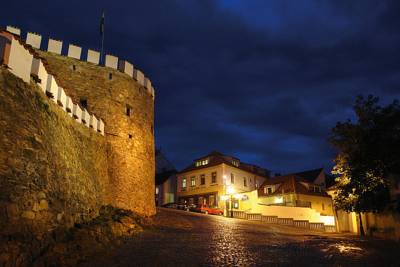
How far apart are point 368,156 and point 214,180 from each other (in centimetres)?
2681

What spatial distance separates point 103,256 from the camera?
11141 mm

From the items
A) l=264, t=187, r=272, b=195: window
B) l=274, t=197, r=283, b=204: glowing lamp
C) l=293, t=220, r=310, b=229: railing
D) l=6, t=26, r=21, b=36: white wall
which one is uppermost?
l=6, t=26, r=21, b=36: white wall

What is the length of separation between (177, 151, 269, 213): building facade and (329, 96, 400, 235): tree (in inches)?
780

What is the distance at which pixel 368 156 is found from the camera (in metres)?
19.5

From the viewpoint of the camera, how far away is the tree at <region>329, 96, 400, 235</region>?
18.7 m

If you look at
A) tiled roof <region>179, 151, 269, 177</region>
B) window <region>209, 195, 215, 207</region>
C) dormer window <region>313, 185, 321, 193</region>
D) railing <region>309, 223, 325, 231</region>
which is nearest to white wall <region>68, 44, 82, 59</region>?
railing <region>309, 223, 325, 231</region>

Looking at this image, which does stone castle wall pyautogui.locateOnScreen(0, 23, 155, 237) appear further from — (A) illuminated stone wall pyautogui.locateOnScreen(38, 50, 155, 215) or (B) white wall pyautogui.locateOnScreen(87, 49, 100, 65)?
(B) white wall pyautogui.locateOnScreen(87, 49, 100, 65)

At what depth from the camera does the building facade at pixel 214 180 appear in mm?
43197

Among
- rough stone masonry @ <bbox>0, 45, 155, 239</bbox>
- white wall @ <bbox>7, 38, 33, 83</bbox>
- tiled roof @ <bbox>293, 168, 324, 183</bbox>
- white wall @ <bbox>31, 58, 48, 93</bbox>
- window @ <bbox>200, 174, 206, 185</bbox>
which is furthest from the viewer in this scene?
tiled roof @ <bbox>293, 168, 324, 183</bbox>

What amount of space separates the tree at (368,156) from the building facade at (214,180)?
19.8m

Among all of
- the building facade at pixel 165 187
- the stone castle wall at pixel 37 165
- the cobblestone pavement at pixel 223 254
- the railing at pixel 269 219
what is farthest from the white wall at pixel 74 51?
the building facade at pixel 165 187

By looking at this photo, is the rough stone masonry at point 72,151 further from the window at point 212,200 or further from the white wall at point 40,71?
the window at point 212,200

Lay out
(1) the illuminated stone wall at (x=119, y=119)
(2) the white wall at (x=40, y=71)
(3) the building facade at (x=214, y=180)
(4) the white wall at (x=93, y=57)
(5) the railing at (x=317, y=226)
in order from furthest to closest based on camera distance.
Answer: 1. (3) the building facade at (x=214, y=180)
2. (5) the railing at (x=317, y=226)
3. (4) the white wall at (x=93, y=57)
4. (1) the illuminated stone wall at (x=119, y=119)
5. (2) the white wall at (x=40, y=71)

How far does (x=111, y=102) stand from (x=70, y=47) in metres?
4.16
